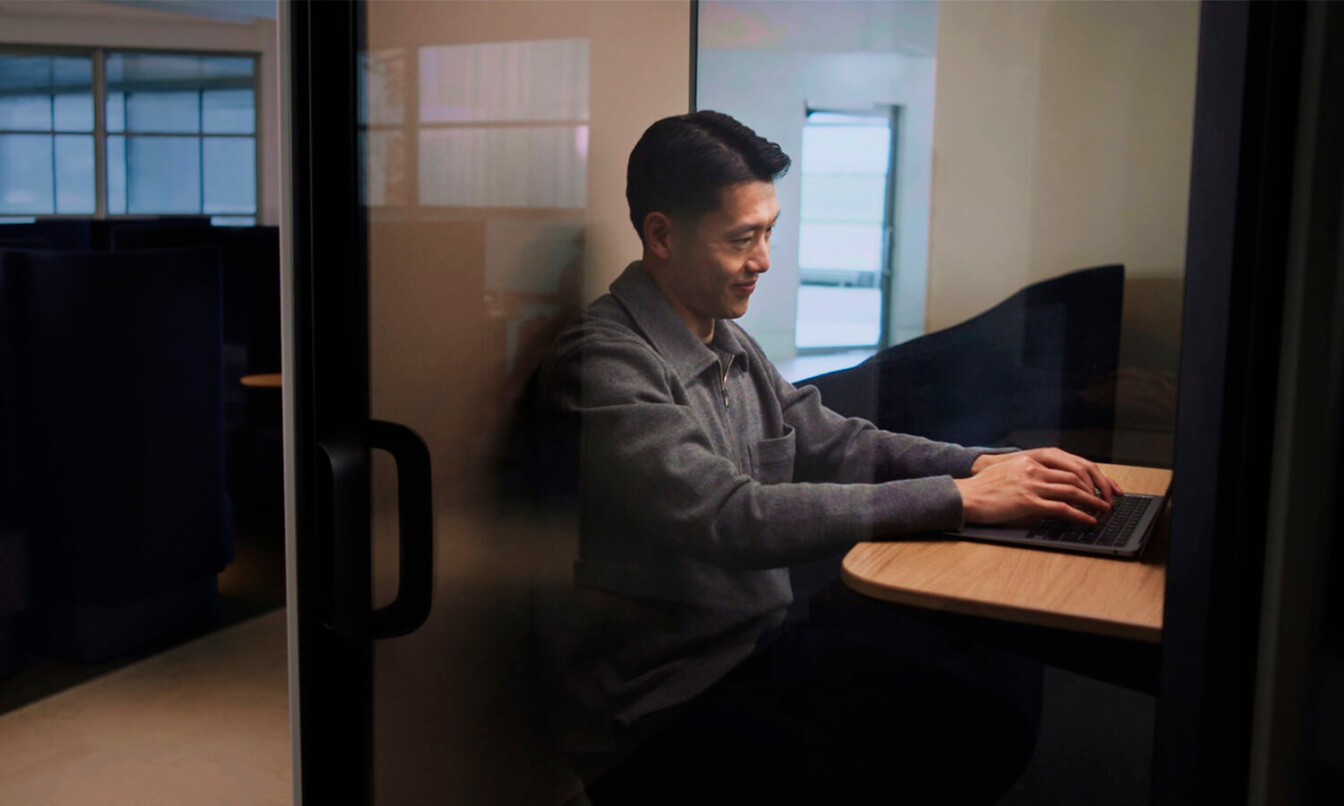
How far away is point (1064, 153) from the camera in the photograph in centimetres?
94

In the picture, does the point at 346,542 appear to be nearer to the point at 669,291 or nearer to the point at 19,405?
the point at 669,291

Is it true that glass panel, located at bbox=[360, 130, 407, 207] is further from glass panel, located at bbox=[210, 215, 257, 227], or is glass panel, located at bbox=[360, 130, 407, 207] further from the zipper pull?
glass panel, located at bbox=[210, 215, 257, 227]

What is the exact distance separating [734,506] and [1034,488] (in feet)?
0.95

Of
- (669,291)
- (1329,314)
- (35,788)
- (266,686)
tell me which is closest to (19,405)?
(35,788)

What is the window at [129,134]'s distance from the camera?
2.03 metres

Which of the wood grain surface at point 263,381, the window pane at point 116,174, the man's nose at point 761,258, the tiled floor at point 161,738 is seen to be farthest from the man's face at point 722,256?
the wood grain surface at point 263,381

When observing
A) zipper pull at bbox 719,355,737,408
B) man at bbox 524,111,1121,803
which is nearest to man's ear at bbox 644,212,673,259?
man at bbox 524,111,1121,803

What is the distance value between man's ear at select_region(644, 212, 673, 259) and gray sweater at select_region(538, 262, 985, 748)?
27 mm

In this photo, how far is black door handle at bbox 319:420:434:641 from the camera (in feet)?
4.08

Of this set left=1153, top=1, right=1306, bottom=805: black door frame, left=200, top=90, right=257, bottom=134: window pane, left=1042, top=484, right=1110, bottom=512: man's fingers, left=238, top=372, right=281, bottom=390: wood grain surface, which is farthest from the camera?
left=238, top=372, right=281, bottom=390: wood grain surface

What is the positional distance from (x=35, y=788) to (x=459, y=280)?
5.86 feet

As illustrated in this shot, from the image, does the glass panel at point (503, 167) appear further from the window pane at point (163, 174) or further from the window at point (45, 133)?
the window pane at point (163, 174)

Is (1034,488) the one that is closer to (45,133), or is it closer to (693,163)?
(693,163)

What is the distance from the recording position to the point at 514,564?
1.28m
